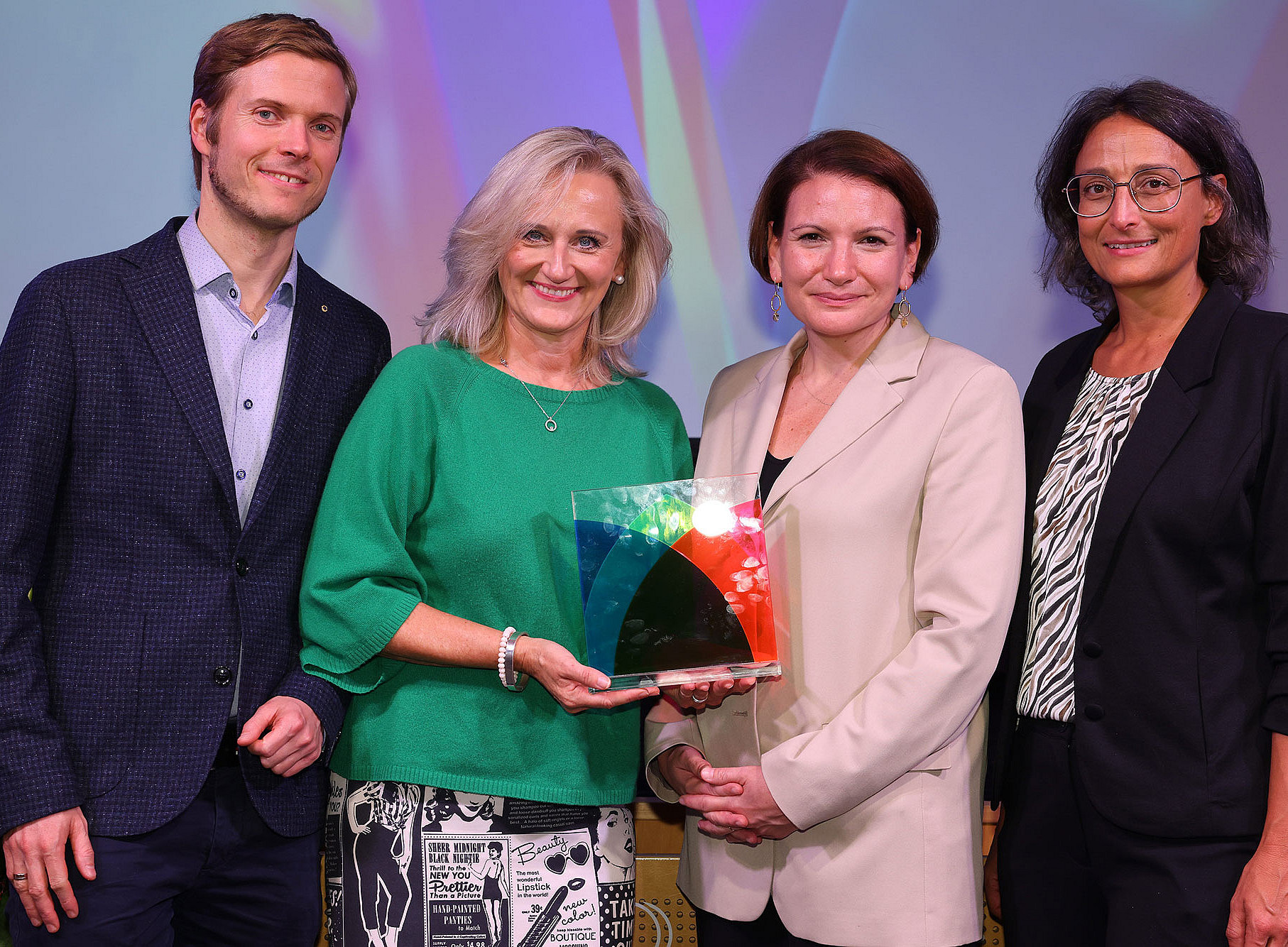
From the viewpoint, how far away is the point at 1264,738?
1615mm

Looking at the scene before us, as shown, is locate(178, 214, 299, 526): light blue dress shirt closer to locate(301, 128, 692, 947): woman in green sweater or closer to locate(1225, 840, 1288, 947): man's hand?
locate(301, 128, 692, 947): woman in green sweater

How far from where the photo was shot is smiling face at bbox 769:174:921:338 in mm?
1802

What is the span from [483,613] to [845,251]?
850mm

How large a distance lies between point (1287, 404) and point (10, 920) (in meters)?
2.13

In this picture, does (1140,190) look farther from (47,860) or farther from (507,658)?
(47,860)

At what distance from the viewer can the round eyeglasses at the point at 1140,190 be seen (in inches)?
72.2

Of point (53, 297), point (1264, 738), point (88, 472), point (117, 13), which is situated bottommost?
point (1264, 738)

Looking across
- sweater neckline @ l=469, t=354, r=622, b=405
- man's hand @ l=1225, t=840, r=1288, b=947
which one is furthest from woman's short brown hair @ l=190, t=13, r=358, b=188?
man's hand @ l=1225, t=840, r=1288, b=947

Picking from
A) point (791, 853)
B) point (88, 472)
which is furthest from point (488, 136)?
point (791, 853)

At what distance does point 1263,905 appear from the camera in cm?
152

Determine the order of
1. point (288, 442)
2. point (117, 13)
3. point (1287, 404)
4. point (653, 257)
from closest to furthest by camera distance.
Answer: point (1287, 404)
point (288, 442)
point (653, 257)
point (117, 13)

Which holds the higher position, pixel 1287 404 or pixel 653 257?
pixel 653 257

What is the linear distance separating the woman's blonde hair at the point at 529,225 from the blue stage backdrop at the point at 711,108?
99 cm

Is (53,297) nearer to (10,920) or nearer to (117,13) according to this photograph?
(10,920)
